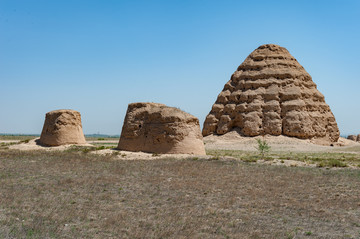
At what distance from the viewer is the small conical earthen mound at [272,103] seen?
1630 inches

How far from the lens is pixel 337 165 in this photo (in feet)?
57.6

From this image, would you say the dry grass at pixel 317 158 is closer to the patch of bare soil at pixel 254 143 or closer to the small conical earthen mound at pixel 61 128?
the patch of bare soil at pixel 254 143

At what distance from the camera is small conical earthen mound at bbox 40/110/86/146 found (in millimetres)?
27639

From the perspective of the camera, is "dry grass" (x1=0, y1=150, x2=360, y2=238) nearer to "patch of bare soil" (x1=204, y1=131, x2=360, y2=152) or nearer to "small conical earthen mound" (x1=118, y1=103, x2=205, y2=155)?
"small conical earthen mound" (x1=118, y1=103, x2=205, y2=155)

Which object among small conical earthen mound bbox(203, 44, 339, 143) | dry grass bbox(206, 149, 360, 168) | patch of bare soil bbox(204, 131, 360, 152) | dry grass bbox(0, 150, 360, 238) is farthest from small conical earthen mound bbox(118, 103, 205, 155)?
small conical earthen mound bbox(203, 44, 339, 143)

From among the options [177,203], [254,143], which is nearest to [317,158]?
[177,203]

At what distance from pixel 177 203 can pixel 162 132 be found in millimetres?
12309

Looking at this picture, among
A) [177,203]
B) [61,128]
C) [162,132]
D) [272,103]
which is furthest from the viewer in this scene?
[272,103]

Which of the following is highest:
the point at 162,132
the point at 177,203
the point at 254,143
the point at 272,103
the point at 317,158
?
the point at 272,103

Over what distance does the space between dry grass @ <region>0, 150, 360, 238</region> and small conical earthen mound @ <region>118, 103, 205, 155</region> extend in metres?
6.09

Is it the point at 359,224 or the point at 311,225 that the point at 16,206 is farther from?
the point at 359,224

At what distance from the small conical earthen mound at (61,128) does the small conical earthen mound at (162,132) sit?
6.87m

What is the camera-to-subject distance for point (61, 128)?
27.8m

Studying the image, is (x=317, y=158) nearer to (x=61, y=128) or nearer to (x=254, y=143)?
(x=254, y=143)
